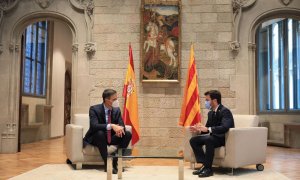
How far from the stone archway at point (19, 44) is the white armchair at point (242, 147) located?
3373 mm

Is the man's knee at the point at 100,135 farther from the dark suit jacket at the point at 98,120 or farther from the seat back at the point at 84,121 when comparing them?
the seat back at the point at 84,121

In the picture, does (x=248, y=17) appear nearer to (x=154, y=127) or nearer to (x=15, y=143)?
(x=154, y=127)

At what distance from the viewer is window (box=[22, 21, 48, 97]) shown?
35.6 feet

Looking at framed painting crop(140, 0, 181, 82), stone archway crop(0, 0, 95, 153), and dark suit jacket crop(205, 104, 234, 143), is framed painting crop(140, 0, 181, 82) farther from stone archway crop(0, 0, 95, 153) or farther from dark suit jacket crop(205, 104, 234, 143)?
dark suit jacket crop(205, 104, 234, 143)

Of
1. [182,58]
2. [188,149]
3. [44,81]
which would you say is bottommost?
[188,149]

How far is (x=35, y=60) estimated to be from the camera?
11.4 meters

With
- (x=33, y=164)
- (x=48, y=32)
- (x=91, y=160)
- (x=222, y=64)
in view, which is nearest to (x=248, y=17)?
(x=222, y=64)

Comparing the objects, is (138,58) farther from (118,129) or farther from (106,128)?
(118,129)

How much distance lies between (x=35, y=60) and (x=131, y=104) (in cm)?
521

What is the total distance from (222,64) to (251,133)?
2709 millimetres

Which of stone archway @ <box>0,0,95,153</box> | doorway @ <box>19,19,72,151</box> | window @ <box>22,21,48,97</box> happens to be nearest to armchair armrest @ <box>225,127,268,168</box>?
stone archway @ <box>0,0,95,153</box>

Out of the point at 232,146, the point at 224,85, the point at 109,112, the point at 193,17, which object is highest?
the point at 193,17

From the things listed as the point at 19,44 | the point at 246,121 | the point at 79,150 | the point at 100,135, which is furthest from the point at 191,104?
the point at 19,44

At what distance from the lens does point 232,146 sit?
5.36 m
